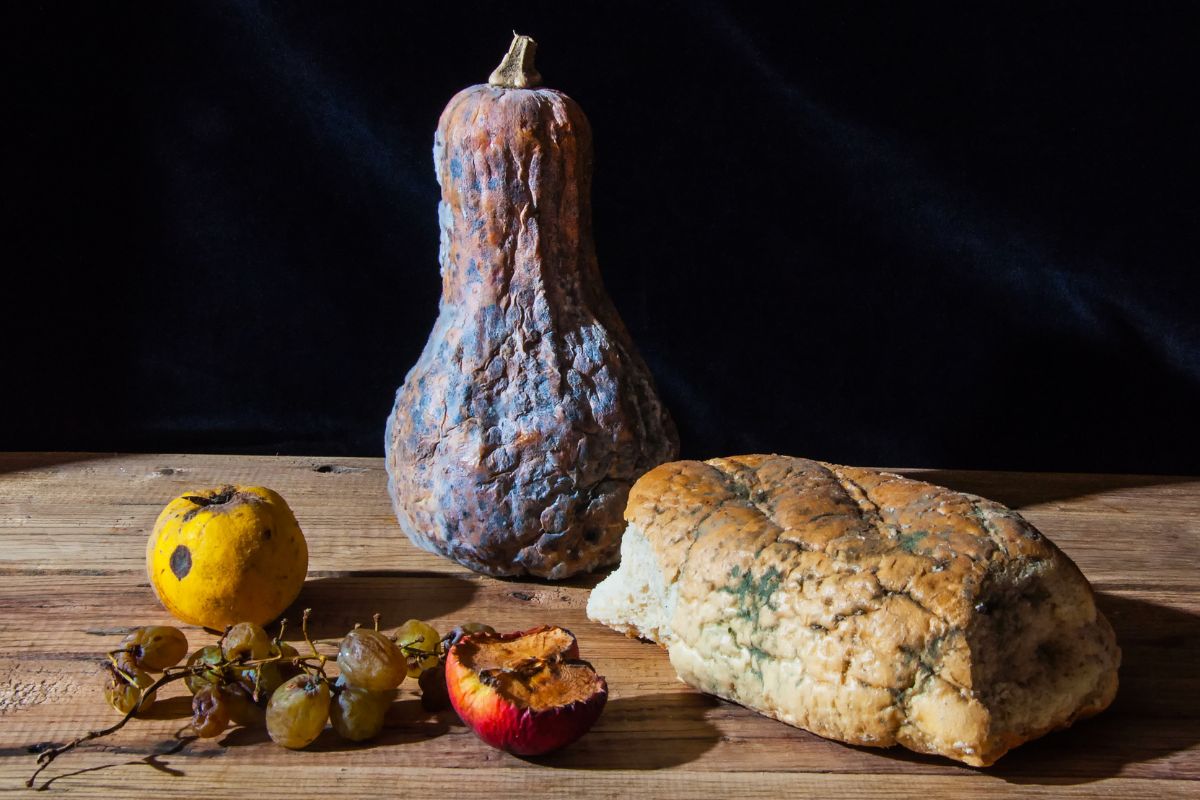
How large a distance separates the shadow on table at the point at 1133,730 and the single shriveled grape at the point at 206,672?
0.73 metres

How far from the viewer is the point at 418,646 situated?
5.18 feet

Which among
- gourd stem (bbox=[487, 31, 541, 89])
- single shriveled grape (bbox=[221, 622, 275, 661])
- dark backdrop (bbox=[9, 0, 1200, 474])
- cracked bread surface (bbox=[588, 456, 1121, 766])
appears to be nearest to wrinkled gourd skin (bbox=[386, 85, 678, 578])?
gourd stem (bbox=[487, 31, 541, 89])

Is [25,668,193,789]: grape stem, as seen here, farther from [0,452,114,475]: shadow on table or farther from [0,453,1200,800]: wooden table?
[0,452,114,475]: shadow on table

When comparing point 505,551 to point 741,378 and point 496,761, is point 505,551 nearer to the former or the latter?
point 496,761

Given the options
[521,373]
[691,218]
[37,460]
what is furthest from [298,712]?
[691,218]

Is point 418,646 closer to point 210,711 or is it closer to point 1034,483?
point 210,711

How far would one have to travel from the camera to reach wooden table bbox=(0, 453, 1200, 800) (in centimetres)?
143

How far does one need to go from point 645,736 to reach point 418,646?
28 centimetres

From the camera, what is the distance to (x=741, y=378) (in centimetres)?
268

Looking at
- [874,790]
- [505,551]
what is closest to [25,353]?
[505,551]

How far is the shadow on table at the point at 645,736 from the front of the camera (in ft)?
4.82

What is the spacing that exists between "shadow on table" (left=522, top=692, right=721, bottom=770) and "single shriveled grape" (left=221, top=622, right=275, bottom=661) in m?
0.33

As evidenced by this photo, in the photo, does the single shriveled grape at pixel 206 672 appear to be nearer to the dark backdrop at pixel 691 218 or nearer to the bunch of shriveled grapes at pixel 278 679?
the bunch of shriveled grapes at pixel 278 679

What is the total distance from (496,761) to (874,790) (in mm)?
396
